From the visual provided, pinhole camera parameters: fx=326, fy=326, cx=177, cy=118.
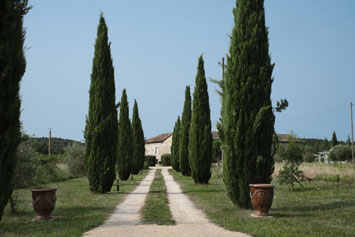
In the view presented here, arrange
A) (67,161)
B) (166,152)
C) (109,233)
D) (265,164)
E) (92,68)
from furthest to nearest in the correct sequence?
(166,152), (67,161), (92,68), (265,164), (109,233)

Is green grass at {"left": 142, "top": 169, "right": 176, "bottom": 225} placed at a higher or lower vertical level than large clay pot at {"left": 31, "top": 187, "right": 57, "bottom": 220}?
lower

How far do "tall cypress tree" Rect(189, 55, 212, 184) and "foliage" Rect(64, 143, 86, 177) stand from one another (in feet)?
38.2

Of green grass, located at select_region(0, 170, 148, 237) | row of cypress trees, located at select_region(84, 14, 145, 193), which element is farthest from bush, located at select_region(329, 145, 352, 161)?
green grass, located at select_region(0, 170, 148, 237)

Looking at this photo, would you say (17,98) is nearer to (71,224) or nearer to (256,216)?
(71,224)

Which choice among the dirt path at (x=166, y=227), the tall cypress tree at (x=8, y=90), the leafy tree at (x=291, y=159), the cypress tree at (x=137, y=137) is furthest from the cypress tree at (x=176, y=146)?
the tall cypress tree at (x=8, y=90)

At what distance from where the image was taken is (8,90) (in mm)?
6871

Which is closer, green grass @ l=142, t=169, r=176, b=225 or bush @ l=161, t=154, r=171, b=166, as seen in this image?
green grass @ l=142, t=169, r=176, b=225

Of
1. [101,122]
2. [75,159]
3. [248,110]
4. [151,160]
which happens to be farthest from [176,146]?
[248,110]

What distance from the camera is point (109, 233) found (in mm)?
7020

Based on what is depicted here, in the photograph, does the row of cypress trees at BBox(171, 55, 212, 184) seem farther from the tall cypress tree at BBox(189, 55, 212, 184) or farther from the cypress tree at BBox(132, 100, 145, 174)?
the cypress tree at BBox(132, 100, 145, 174)

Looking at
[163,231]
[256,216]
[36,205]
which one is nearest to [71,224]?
[36,205]

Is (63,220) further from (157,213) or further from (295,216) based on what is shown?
(295,216)

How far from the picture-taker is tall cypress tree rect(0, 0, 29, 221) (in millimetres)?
6750

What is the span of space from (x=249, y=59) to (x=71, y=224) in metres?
7.13
